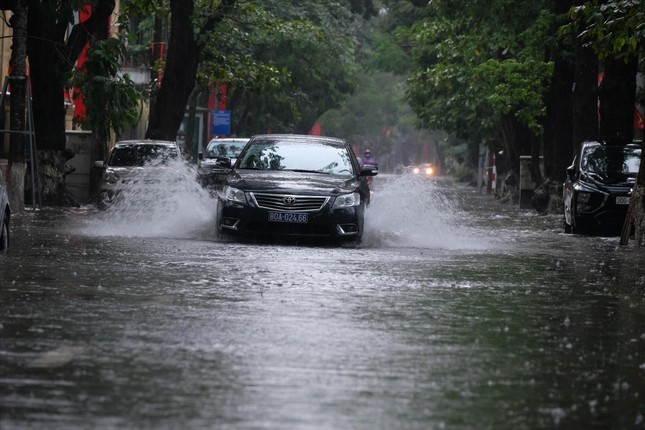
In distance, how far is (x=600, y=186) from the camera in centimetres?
2595

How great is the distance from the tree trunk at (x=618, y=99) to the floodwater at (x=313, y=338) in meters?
10.8

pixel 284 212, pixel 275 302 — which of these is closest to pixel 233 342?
pixel 275 302

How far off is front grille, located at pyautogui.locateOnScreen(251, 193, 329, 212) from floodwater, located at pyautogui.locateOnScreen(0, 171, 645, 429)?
54 cm

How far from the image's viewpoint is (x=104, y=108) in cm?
3058

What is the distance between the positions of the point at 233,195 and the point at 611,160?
9.77 m

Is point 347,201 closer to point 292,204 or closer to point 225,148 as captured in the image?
point 292,204

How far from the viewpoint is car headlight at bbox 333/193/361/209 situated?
19188 millimetres

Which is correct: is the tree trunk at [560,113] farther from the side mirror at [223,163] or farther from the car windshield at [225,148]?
the side mirror at [223,163]

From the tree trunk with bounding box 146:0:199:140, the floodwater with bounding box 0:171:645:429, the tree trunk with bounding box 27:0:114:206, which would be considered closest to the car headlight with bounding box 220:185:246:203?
the floodwater with bounding box 0:171:645:429

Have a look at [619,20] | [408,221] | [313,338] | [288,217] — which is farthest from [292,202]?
[313,338]

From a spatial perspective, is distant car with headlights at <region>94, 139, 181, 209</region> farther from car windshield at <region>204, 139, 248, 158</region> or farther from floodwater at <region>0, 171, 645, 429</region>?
floodwater at <region>0, 171, 645, 429</region>

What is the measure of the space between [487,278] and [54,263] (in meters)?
4.35

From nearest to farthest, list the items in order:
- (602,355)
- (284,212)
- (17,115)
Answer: (602,355) → (284,212) → (17,115)

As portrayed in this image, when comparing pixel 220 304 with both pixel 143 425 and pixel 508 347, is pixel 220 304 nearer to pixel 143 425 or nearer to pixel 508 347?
pixel 508 347
